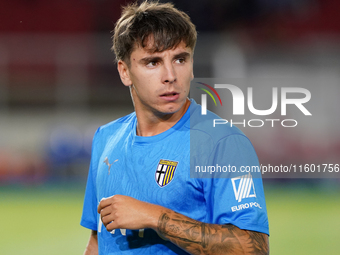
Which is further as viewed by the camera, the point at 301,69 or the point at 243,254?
the point at 301,69

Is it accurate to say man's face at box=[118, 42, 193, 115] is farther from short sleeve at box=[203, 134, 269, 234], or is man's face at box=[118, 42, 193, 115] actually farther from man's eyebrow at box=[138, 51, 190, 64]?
short sleeve at box=[203, 134, 269, 234]

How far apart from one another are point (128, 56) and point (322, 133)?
945cm

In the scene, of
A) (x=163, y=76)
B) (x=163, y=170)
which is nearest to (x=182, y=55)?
(x=163, y=76)

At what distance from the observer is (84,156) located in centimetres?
1014

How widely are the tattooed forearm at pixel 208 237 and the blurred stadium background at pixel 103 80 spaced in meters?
6.42

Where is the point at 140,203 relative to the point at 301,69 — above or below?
below

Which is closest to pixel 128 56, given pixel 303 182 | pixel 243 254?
pixel 243 254

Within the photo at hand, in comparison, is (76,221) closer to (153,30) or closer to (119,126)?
(119,126)

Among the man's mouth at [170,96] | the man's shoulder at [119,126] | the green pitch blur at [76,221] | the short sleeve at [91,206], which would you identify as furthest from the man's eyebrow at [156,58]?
the green pitch blur at [76,221]

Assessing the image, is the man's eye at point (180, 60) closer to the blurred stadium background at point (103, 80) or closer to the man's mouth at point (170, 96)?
the man's mouth at point (170, 96)

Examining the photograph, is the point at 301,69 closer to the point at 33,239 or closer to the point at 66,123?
the point at 66,123

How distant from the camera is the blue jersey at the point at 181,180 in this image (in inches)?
59.9

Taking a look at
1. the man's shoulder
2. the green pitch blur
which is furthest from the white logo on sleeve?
the green pitch blur

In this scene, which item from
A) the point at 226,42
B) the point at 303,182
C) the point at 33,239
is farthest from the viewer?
the point at 226,42
